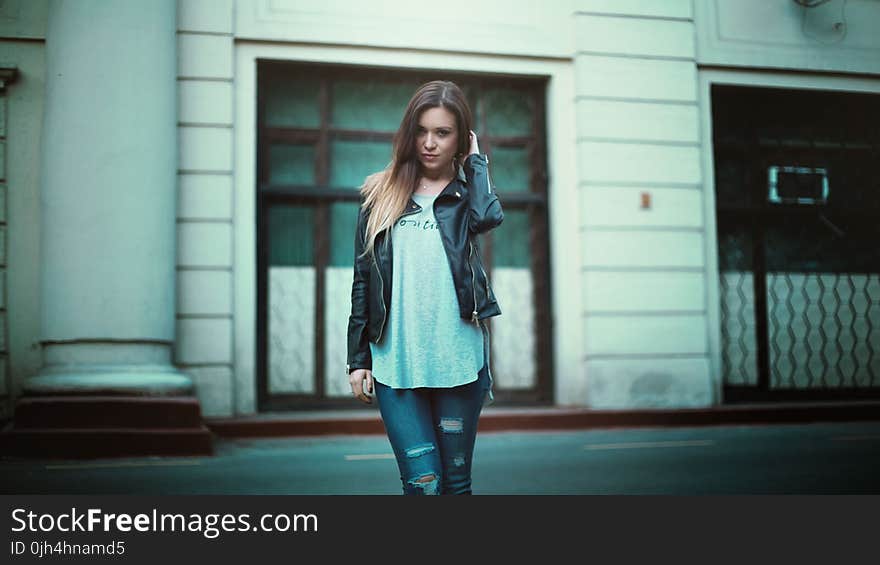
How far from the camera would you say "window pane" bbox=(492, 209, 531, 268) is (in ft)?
27.3

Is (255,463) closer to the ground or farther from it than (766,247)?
closer to the ground

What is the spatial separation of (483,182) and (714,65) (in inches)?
246

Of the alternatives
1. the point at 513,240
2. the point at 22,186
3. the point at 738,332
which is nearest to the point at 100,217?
the point at 22,186

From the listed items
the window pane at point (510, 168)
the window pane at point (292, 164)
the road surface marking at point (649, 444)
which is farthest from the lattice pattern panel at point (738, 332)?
the window pane at point (292, 164)

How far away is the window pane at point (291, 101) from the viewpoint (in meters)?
7.89

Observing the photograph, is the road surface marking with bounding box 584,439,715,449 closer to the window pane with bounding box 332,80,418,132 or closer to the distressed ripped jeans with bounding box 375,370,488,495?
the window pane with bounding box 332,80,418,132

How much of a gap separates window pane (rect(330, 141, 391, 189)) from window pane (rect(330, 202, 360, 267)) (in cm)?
22

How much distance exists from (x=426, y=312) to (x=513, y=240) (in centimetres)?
588

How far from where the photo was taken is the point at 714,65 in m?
8.16

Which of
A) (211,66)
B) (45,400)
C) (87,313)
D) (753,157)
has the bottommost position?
(45,400)

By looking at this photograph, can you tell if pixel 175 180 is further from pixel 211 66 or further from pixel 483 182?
pixel 483 182

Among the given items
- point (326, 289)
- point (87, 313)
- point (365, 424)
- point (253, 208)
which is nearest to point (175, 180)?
point (253, 208)

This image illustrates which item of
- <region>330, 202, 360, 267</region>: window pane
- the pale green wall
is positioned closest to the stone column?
the pale green wall

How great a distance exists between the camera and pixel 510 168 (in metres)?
8.39
